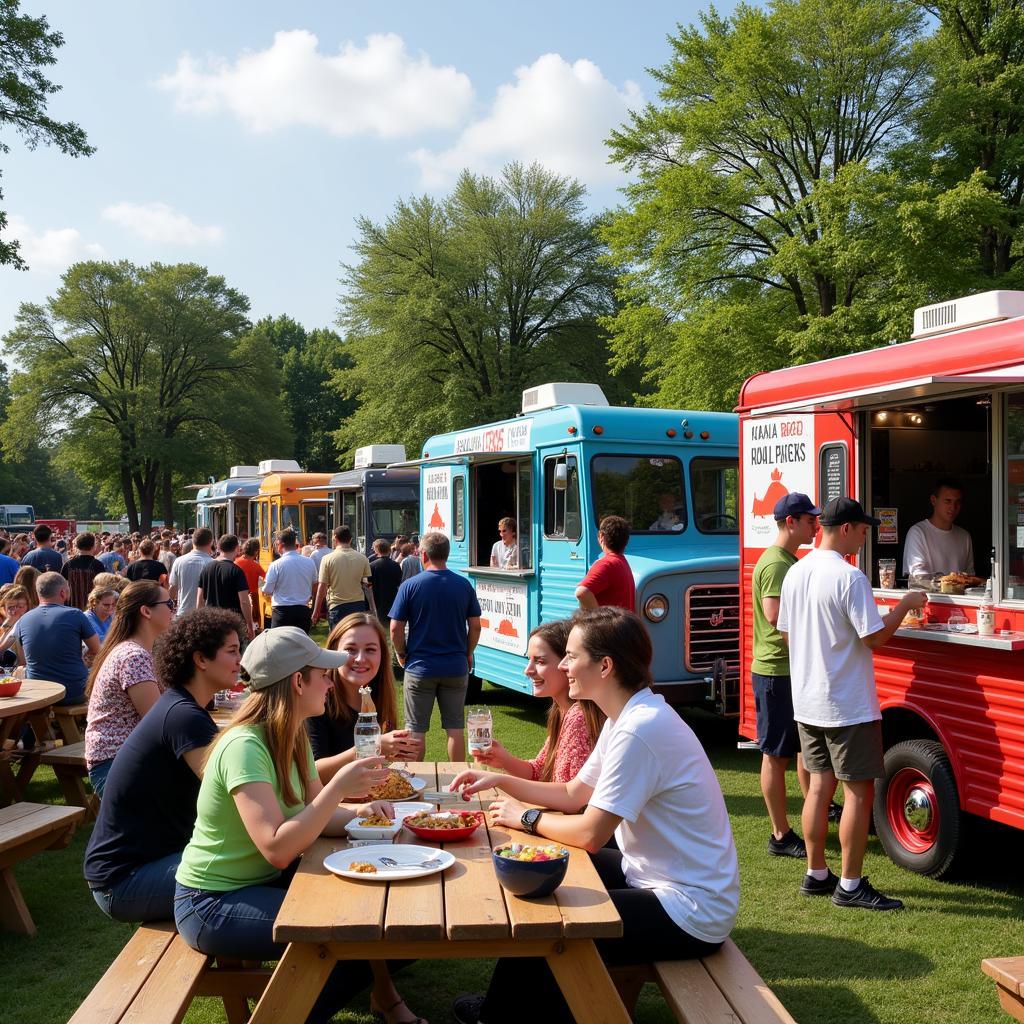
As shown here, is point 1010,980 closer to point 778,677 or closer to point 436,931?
point 436,931

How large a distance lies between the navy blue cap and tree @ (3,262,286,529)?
41804 millimetres

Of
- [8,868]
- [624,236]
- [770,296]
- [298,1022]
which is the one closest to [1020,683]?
[298,1022]

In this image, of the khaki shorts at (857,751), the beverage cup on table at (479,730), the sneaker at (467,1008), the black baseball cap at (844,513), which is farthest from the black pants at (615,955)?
the black baseball cap at (844,513)

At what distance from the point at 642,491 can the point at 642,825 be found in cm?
631

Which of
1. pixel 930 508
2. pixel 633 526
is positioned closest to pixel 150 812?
pixel 930 508

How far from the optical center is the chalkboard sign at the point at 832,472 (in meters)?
6.34

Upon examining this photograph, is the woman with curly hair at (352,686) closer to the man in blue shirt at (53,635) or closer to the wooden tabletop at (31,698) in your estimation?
the wooden tabletop at (31,698)

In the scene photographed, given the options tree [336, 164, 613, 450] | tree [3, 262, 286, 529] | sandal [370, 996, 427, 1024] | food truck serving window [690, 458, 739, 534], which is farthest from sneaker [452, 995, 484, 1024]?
tree [3, 262, 286, 529]

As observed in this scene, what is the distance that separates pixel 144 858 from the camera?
12.4ft

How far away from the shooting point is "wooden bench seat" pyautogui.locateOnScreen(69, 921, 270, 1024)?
3115 mm

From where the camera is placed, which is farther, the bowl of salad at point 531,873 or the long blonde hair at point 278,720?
the long blonde hair at point 278,720

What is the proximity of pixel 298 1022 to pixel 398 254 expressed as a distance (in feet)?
111

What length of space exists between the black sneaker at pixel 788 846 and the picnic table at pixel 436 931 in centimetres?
341

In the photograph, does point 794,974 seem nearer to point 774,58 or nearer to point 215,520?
point 774,58
